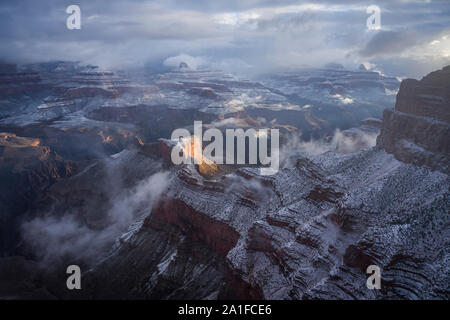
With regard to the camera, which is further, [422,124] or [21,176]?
[21,176]

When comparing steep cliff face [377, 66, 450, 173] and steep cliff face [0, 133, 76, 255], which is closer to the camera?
steep cliff face [377, 66, 450, 173]

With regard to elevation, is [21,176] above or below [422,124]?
below

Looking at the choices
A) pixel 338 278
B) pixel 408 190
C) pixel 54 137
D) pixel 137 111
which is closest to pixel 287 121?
pixel 137 111

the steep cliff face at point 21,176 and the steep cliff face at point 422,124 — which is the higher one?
the steep cliff face at point 422,124

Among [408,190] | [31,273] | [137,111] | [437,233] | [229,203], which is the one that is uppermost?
[137,111]

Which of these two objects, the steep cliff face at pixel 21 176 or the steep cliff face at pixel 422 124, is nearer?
the steep cliff face at pixel 422 124

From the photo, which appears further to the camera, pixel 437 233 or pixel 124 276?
pixel 124 276

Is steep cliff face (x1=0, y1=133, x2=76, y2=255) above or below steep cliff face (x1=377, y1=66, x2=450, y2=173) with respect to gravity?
below

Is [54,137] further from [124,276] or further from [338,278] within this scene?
[338,278]
